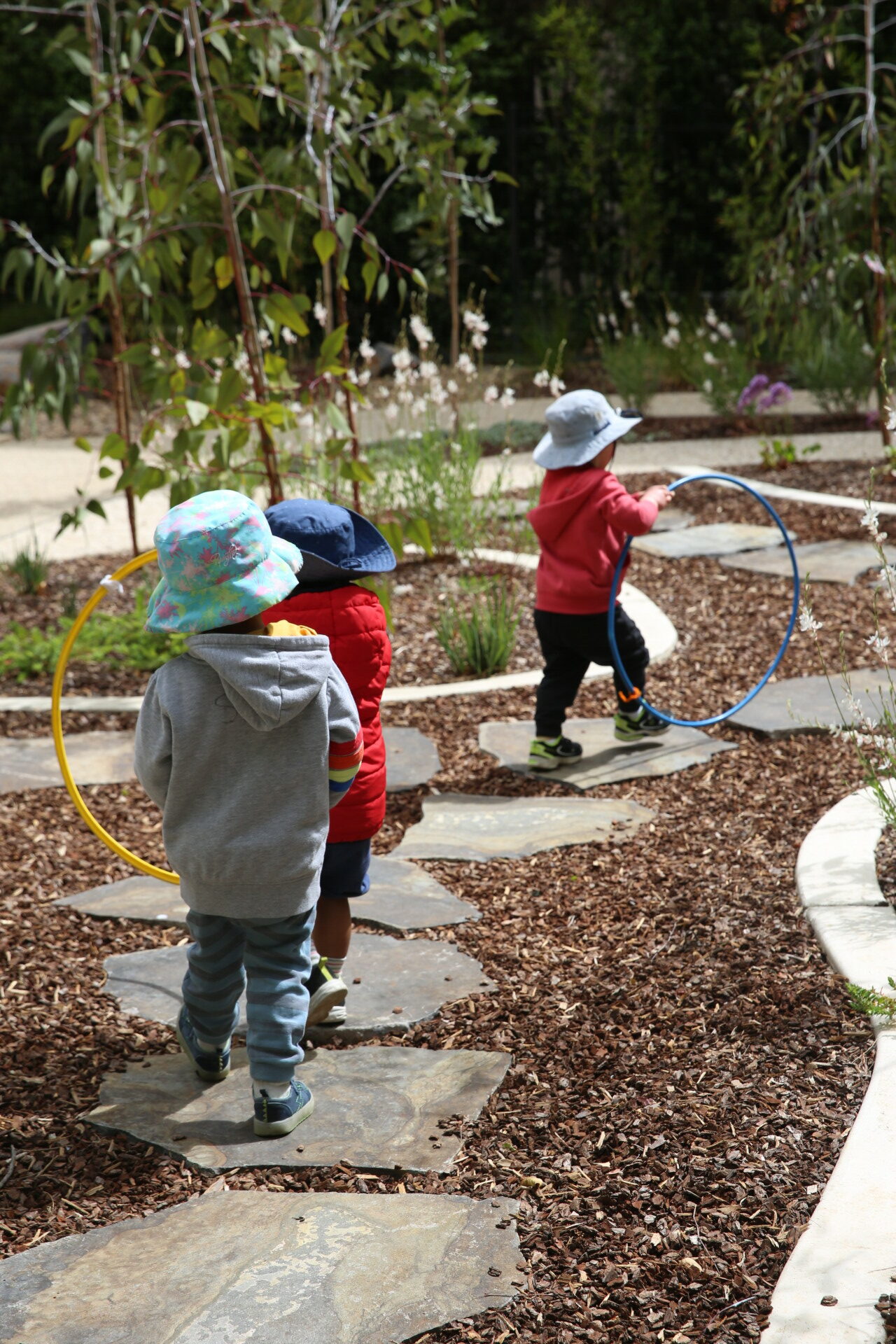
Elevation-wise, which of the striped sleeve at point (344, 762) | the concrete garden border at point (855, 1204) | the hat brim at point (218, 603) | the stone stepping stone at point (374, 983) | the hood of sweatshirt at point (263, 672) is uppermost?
the hat brim at point (218, 603)

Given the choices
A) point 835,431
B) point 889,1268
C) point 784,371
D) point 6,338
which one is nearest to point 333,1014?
point 889,1268

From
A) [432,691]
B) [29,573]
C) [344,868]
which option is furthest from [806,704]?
[29,573]

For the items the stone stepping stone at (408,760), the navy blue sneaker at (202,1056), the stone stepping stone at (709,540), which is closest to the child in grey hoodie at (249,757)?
the navy blue sneaker at (202,1056)

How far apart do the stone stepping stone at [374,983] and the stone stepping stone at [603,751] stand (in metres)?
1.14

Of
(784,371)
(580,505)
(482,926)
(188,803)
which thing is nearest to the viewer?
(188,803)

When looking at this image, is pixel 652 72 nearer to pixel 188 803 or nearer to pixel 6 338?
pixel 6 338

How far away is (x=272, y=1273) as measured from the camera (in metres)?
1.92

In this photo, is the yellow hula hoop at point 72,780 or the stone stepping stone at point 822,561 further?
the stone stepping stone at point 822,561

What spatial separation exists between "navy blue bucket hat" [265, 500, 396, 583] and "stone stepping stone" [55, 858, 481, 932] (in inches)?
37.8

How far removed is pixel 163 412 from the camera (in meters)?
4.34

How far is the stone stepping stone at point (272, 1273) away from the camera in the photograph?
1817mm

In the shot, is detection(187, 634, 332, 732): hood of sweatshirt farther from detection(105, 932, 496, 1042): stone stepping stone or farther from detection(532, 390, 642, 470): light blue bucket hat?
detection(532, 390, 642, 470): light blue bucket hat

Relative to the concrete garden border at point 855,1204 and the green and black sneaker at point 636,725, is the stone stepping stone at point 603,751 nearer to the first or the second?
the green and black sneaker at point 636,725

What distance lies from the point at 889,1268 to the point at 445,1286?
0.62 m
